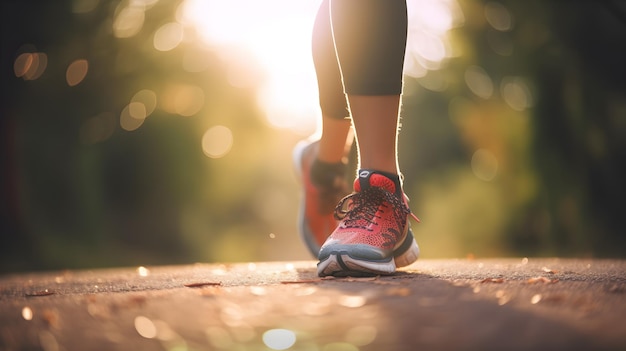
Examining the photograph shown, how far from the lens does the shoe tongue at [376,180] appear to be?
226 cm

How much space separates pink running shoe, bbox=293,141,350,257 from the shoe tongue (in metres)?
0.86

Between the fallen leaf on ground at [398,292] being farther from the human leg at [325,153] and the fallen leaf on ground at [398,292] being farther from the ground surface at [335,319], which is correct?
the human leg at [325,153]

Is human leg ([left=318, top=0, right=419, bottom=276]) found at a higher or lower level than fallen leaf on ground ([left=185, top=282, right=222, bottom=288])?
higher

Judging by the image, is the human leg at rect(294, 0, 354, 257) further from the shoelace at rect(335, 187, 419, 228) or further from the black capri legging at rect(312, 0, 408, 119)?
the shoelace at rect(335, 187, 419, 228)

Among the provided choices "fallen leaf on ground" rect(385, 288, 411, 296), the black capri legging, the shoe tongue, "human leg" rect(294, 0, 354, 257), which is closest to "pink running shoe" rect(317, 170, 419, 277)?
the shoe tongue

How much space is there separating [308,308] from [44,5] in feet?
30.8

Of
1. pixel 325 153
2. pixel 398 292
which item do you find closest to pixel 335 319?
pixel 398 292

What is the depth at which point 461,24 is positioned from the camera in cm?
1206

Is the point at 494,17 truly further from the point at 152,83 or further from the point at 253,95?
the point at 253,95

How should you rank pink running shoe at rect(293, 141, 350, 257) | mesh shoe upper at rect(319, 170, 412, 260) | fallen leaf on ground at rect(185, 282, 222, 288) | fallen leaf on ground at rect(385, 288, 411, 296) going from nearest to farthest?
fallen leaf on ground at rect(385, 288, 411, 296) < fallen leaf on ground at rect(185, 282, 222, 288) < mesh shoe upper at rect(319, 170, 412, 260) < pink running shoe at rect(293, 141, 350, 257)

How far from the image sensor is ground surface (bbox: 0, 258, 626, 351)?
1.19 metres

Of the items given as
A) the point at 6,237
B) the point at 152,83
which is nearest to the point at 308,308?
the point at 6,237

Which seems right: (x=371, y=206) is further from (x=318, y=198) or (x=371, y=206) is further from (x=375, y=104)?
(x=318, y=198)

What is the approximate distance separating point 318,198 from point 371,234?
1075 millimetres
